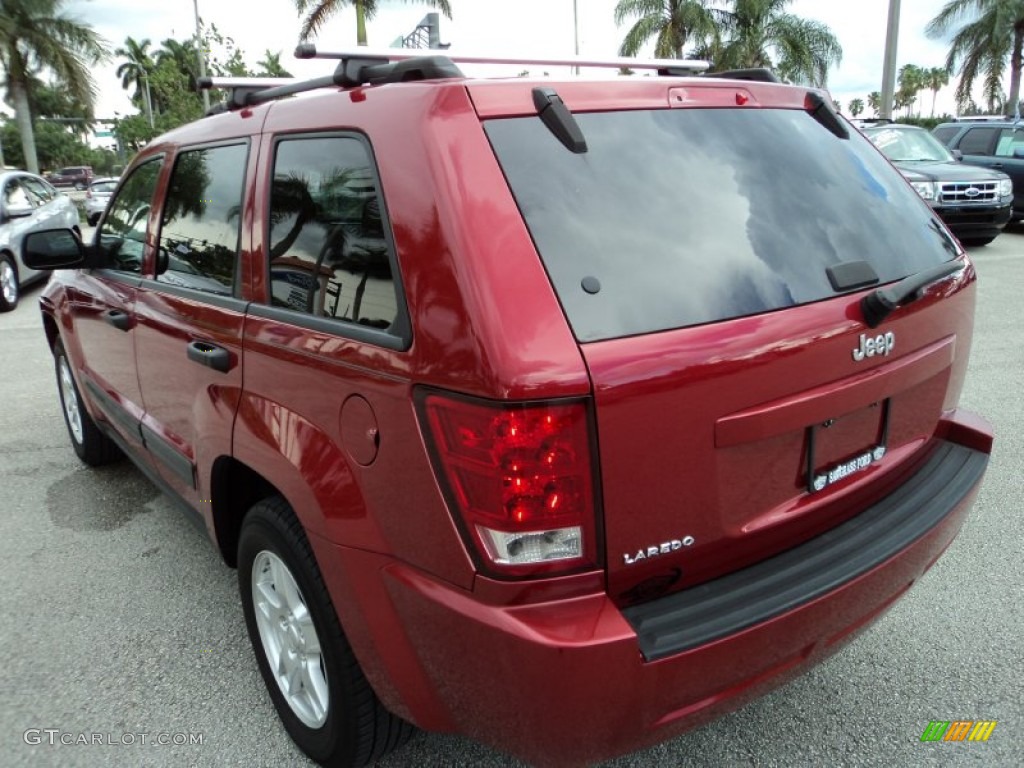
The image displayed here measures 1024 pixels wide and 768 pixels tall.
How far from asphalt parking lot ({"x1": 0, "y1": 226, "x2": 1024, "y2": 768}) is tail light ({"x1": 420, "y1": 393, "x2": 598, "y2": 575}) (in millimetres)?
336

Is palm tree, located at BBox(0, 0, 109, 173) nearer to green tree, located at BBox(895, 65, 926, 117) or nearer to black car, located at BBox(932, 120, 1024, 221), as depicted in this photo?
black car, located at BBox(932, 120, 1024, 221)

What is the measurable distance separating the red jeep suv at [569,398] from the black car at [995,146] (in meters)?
13.4

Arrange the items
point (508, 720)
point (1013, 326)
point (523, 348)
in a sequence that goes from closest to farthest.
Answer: point (523, 348) < point (508, 720) < point (1013, 326)

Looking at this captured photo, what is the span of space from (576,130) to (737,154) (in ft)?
1.61

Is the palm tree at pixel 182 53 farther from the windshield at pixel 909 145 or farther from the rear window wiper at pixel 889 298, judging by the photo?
the rear window wiper at pixel 889 298

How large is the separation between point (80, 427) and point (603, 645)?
4075 mm

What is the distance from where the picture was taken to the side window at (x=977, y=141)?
Result: 1453 cm

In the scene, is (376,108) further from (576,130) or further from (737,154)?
(737,154)

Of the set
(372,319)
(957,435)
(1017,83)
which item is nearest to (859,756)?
(957,435)

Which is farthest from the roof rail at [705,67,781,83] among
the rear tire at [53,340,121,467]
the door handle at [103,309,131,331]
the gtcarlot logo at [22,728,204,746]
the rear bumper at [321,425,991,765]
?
the rear tire at [53,340,121,467]

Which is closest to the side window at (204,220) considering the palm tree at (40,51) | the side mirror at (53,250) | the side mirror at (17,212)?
the side mirror at (53,250)

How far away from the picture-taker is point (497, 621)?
162 centimetres

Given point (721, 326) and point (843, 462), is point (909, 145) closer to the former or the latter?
point (843, 462)

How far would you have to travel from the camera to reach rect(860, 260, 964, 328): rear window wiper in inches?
77.2
